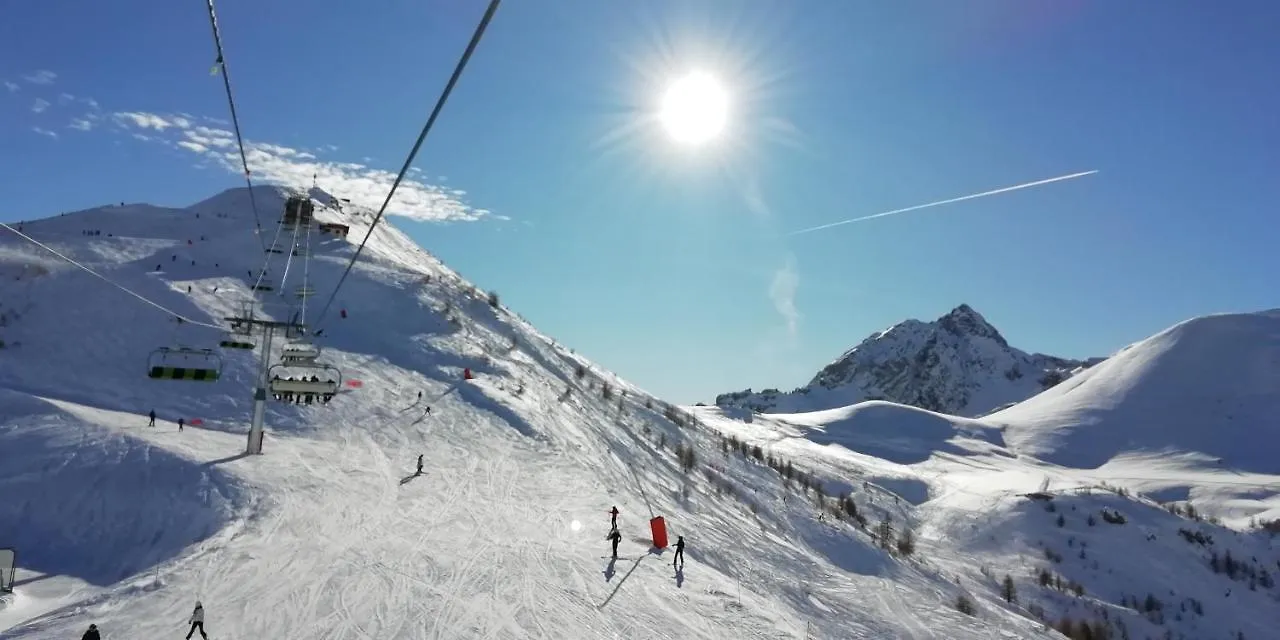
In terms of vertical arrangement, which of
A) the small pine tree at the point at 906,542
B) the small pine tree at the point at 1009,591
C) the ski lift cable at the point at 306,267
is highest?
the ski lift cable at the point at 306,267

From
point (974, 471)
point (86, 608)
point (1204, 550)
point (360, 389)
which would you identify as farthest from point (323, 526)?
point (974, 471)

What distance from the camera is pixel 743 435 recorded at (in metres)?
76.4

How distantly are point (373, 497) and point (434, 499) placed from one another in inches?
85.3

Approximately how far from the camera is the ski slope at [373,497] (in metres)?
16.0

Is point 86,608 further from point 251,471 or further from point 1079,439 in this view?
point 1079,439

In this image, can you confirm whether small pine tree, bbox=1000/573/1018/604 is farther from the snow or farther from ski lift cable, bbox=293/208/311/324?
ski lift cable, bbox=293/208/311/324

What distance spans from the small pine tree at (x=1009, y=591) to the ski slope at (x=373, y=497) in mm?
1723

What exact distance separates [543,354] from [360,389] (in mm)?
20615

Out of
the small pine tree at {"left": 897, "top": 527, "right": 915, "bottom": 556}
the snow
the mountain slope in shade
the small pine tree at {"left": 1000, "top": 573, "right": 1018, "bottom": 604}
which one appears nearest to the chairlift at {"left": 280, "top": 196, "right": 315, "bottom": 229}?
the snow

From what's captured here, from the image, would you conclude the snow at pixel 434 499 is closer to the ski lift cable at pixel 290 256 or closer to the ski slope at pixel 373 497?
the ski slope at pixel 373 497

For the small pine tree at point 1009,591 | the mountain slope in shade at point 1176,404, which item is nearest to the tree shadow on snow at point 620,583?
the small pine tree at point 1009,591

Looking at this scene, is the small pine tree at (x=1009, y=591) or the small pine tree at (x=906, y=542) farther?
the small pine tree at (x=906, y=542)

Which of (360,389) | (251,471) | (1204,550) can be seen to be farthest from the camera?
(1204,550)

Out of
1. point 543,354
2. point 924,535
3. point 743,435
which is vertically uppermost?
point 543,354
